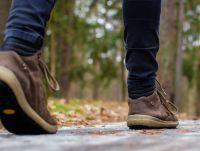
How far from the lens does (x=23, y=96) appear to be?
1.81m

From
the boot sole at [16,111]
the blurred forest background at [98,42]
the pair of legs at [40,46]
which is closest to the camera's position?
the boot sole at [16,111]

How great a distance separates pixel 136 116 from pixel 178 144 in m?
0.75

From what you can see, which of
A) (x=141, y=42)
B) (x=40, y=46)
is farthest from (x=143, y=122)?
(x=40, y=46)

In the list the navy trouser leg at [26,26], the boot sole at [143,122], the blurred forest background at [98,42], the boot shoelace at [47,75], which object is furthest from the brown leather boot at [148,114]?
the blurred forest background at [98,42]

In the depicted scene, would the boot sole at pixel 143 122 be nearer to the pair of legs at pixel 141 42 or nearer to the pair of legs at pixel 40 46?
the pair of legs at pixel 40 46

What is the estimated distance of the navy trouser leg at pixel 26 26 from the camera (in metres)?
1.87

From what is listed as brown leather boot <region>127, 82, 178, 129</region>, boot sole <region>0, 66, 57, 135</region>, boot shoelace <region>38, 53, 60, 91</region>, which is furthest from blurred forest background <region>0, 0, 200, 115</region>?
boot sole <region>0, 66, 57, 135</region>

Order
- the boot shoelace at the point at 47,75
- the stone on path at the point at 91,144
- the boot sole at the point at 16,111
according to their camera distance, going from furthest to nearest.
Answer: the boot shoelace at the point at 47,75 → the boot sole at the point at 16,111 → the stone on path at the point at 91,144

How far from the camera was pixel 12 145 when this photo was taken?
1603 mm

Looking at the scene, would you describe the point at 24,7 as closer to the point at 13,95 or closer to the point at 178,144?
the point at 13,95

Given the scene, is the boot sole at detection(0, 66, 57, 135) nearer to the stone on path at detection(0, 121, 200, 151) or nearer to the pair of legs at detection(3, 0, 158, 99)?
the stone on path at detection(0, 121, 200, 151)

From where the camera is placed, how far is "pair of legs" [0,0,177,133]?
185 centimetres

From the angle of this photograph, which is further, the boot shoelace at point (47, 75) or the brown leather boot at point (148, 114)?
the brown leather boot at point (148, 114)

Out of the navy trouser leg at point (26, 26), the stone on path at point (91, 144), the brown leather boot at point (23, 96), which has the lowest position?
the stone on path at point (91, 144)
